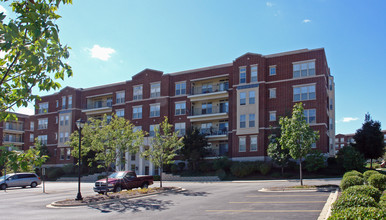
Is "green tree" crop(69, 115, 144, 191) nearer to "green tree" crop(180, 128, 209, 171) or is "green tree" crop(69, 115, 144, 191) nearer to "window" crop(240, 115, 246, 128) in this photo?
"green tree" crop(180, 128, 209, 171)

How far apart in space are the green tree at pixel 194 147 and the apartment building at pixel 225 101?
10.5 ft

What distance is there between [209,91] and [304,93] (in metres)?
13.4

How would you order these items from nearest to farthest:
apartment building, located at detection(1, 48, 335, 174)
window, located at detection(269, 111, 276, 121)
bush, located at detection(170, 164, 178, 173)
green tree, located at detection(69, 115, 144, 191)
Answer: green tree, located at detection(69, 115, 144, 191), apartment building, located at detection(1, 48, 335, 174), window, located at detection(269, 111, 276, 121), bush, located at detection(170, 164, 178, 173)

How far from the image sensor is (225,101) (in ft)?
156

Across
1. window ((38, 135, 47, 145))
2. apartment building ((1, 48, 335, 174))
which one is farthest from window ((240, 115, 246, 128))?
window ((38, 135, 47, 145))

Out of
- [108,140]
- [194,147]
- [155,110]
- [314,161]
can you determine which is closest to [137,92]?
[155,110]

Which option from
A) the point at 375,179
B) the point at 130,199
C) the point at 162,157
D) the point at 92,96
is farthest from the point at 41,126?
the point at 375,179

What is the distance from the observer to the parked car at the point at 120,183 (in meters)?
24.4

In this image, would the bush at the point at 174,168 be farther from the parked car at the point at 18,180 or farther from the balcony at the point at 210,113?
the parked car at the point at 18,180

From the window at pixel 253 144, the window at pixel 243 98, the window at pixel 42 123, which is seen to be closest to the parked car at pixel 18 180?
the window at pixel 253 144

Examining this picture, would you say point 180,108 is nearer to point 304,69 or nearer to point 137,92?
point 137,92

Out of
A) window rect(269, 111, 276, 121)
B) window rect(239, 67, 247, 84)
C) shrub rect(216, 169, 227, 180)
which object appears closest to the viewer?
shrub rect(216, 169, 227, 180)

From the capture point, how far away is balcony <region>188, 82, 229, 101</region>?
46531mm

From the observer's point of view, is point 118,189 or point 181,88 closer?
point 118,189
